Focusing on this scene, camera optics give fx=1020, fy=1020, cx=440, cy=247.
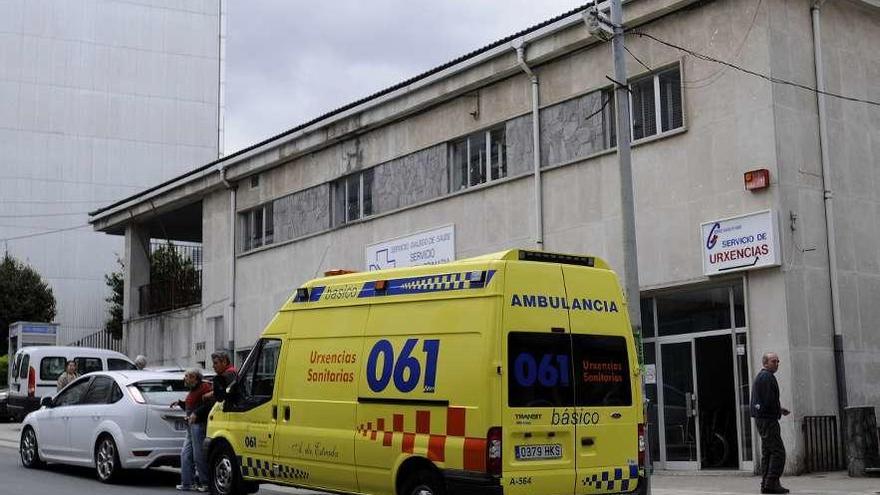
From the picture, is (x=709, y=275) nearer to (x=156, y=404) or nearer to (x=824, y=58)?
(x=824, y=58)

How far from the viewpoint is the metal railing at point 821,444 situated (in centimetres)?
1416

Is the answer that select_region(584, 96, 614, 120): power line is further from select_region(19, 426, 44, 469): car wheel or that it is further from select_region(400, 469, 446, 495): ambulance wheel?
select_region(19, 426, 44, 469): car wheel

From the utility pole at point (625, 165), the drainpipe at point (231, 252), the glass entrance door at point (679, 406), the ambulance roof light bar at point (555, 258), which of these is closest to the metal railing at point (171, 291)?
the drainpipe at point (231, 252)

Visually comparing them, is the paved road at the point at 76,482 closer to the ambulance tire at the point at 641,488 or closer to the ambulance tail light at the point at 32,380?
the ambulance tire at the point at 641,488

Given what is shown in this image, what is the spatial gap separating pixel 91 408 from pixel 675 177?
936cm

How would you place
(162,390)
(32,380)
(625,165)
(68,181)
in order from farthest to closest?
(68,181)
(32,380)
(162,390)
(625,165)

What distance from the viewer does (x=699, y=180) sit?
15.7 meters

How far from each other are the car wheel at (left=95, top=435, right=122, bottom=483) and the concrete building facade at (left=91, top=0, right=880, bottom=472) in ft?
26.8

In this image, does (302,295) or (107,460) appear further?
(107,460)

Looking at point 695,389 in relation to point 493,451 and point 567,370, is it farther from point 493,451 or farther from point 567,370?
point 493,451

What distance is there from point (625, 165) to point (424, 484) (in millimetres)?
5963

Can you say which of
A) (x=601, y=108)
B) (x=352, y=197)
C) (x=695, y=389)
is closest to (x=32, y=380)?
(x=352, y=197)

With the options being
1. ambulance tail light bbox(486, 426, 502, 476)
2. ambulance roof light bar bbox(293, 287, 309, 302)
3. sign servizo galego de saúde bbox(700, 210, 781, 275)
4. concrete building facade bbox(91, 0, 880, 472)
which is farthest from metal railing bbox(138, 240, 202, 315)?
ambulance tail light bbox(486, 426, 502, 476)

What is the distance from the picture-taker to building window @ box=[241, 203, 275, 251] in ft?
86.9
